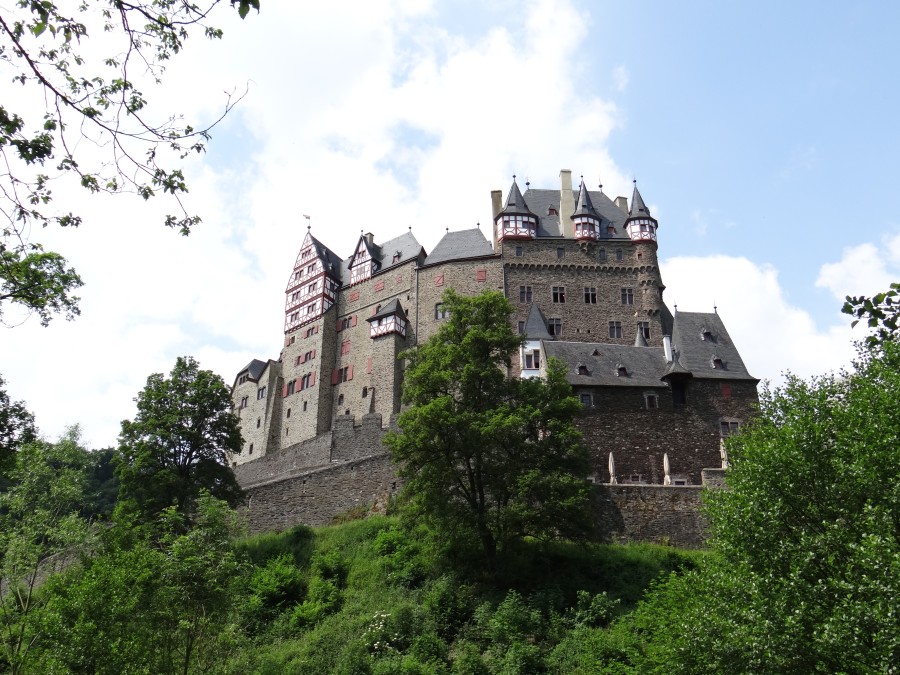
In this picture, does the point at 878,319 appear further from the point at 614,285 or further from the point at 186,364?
the point at 614,285

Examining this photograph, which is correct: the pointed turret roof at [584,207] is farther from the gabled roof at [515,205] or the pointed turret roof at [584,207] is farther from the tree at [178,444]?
the tree at [178,444]

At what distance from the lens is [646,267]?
173 feet

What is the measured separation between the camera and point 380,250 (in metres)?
63.3

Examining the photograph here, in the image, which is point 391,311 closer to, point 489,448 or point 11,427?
point 489,448

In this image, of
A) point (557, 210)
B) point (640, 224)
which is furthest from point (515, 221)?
point (640, 224)

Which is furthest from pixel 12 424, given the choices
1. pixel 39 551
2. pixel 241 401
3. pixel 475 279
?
pixel 241 401

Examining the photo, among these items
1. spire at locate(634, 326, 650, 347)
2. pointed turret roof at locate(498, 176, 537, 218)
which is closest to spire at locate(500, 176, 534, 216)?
pointed turret roof at locate(498, 176, 537, 218)

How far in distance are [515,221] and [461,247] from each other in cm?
443

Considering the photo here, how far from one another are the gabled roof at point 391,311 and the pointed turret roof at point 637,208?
16454mm

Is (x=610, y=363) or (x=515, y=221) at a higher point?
(x=515, y=221)

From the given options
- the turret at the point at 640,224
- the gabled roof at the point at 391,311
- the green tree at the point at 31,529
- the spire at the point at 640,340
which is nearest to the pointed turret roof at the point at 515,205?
the turret at the point at 640,224

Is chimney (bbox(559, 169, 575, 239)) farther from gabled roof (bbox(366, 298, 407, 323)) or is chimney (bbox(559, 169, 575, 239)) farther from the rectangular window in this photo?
the rectangular window

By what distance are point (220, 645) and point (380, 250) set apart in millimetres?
44849

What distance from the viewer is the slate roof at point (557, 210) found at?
54719 millimetres
